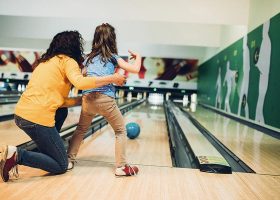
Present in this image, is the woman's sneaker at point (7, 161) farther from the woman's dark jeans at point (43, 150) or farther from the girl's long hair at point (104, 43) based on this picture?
the girl's long hair at point (104, 43)

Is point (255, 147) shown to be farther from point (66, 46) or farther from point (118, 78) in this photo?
point (66, 46)

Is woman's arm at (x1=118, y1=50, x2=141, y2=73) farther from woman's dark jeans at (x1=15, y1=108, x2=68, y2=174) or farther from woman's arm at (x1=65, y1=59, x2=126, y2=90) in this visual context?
woman's dark jeans at (x1=15, y1=108, x2=68, y2=174)

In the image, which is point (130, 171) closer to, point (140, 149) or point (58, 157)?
point (58, 157)

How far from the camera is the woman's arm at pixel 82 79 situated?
6.81 feet

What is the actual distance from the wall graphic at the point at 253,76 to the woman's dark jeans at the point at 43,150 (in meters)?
3.79

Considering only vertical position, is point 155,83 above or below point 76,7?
below

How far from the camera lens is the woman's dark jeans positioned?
6.83 feet

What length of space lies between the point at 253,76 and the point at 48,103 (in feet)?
16.8

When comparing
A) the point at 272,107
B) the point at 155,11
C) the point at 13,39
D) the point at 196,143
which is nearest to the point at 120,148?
the point at 196,143

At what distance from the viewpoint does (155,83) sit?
13562 millimetres

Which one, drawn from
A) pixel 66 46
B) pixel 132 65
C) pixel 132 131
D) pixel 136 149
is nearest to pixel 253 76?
pixel 132 131

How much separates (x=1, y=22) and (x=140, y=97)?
6317 mm

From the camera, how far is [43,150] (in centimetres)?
216

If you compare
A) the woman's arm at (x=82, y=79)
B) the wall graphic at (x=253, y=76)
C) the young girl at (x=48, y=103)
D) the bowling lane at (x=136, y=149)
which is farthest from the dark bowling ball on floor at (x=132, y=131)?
the wall graphic at (x=253, y=76)
